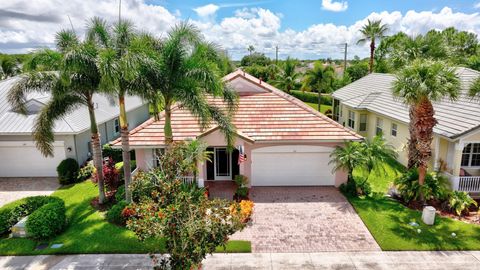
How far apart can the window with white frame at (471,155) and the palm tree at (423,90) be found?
427 centimetres

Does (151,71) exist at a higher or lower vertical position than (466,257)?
higher

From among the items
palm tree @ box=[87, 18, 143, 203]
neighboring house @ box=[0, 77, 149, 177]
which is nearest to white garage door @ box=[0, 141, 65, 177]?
neighboring house @ box=[0, 77, 149, 177]

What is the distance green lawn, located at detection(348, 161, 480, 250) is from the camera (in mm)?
11781

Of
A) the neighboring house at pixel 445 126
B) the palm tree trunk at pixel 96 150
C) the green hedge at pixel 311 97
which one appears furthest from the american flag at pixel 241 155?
the green hedge at pixel 311 97

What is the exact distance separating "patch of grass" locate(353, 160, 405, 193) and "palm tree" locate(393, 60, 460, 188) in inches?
109

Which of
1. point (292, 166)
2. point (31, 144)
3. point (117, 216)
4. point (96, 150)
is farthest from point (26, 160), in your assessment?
point (292, 166)

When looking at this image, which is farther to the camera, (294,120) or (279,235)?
(294,120)

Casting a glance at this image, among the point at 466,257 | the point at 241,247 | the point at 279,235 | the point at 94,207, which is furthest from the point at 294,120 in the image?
the point at 94,207

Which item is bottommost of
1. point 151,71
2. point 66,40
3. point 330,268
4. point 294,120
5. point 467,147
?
point 330,268

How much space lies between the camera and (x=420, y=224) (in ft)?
43.4

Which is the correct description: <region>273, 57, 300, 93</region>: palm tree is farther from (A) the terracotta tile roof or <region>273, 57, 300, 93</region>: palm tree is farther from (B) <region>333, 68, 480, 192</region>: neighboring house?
(A) the terracotta tile roof

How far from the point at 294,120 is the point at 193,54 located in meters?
7.54

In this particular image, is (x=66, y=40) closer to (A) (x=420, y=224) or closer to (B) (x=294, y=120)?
(B) (x=294, y=120)

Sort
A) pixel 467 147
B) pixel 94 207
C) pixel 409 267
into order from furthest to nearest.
A: pixel 467 147, pixel 94 207, pixel 409 267
